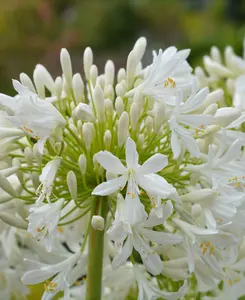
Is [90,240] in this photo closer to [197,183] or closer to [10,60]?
[197,183]

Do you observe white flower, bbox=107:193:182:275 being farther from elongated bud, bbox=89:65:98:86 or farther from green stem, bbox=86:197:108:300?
elongated bud, bbox=89:65:98:86

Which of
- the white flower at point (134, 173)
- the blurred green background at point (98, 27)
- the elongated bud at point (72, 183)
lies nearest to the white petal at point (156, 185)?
the white flower at point (134, 173)

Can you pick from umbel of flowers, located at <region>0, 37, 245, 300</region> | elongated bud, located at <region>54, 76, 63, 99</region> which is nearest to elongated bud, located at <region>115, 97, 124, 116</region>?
umbel of flowers, located at <region>0, 37, 245, 300</region>

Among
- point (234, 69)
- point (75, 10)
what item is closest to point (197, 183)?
point (234, 69)

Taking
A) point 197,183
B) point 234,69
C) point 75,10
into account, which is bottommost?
point 197,183

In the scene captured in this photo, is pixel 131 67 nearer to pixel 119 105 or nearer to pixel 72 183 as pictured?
pixel 119 105

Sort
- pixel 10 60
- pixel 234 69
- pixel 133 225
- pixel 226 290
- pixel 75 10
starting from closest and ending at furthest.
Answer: pixel 133 225 < pixel 226 290 < pixel 234 69 < pixel 10 60 < pixel 75 10

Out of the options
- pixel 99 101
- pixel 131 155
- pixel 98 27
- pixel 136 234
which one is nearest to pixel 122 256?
pixel 136 234

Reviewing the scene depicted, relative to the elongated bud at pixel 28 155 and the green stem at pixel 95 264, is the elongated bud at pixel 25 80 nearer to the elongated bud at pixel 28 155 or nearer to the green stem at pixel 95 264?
the elongated bud at pixel 28 155
